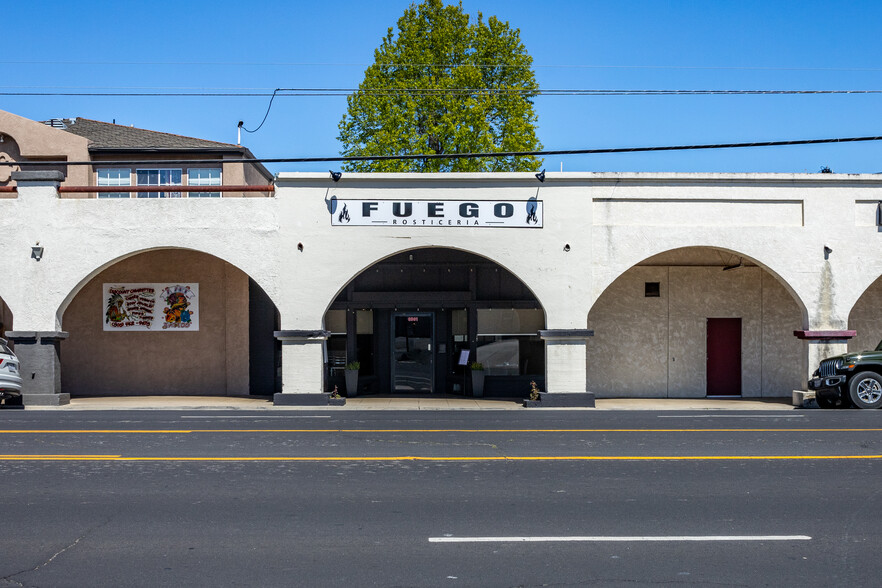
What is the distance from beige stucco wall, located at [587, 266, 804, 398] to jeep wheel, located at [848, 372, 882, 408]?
412cm

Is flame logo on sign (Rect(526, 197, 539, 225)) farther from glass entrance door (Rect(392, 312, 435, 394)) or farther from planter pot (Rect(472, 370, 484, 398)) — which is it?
glass entrance door (Rect(392, 312, 435, 394))

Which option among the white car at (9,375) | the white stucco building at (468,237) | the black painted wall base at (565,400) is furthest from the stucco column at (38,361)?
the black painted wall base at (565,400)

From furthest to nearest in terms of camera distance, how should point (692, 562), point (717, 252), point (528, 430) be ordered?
point (717, 252) → point (528, 430) → point (692, 562)

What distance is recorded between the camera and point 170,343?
22.2m

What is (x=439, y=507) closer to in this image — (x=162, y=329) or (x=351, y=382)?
(x=351, y=382)

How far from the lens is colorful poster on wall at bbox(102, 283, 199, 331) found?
72.5 feet

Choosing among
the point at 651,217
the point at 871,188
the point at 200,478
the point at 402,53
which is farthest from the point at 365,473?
the point at 402,53

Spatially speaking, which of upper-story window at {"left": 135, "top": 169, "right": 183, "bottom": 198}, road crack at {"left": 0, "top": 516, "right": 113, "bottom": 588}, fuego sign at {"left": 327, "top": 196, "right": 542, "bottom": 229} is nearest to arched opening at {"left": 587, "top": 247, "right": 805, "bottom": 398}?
fuego sign at {"left": 327, "top": 196, "right": 542, "bottom": 229}

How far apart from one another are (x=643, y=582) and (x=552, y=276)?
45.7 feet

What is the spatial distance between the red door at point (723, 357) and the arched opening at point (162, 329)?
11.9 metres

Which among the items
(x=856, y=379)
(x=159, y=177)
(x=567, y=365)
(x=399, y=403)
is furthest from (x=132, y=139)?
(x=856, y=379)

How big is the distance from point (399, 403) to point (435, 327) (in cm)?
342

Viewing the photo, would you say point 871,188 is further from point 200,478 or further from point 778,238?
point 200,478

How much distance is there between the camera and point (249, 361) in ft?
73.2
